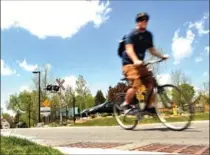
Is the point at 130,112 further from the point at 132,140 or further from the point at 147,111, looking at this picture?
the point at 132,140

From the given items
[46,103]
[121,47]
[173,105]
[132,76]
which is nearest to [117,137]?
[46,103]

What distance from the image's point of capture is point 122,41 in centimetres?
321

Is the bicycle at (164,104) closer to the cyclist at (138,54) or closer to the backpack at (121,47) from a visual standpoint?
the cyclist at (138,54)

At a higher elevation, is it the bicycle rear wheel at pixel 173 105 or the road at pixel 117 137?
the road at pixel 117 137

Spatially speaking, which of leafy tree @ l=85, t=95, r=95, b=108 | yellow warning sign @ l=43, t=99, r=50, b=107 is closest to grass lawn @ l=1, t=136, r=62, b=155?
yellow warning sign @ l=43, t=99, r=50, b=107

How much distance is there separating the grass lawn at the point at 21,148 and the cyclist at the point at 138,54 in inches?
3323

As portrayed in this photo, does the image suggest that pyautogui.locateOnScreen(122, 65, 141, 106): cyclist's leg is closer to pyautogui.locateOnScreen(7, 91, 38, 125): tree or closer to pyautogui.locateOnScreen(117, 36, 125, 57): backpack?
pyautogui.locateOnScreen(117, 36, 125, 57): backpack

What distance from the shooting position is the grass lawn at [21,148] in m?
89.1

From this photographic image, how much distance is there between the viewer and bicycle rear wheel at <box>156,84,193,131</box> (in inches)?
121

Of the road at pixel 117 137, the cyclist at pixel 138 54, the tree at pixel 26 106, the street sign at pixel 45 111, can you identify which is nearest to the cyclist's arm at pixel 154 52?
the cyclist at pixel 138 54

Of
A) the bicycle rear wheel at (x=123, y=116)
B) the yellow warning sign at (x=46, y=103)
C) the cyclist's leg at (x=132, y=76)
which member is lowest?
the bicycle rear wheel at (x=123, y=116)

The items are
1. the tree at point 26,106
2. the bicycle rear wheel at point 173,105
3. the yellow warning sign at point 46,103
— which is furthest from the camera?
the tree at point 26,106

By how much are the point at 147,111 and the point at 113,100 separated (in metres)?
0.66

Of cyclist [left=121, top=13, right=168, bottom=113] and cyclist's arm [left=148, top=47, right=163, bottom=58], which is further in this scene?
cyclist's arm [left=148, top=47, right=163, bottom=58]
